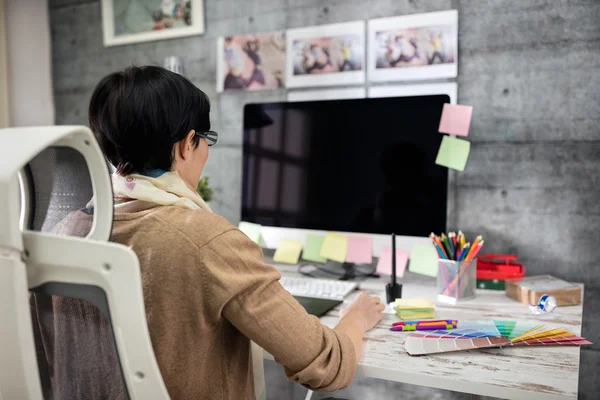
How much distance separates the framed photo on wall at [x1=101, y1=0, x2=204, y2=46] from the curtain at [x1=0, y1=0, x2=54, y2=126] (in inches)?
14.2

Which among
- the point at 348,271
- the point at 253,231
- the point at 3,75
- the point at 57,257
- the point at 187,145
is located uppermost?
the point at 3,75

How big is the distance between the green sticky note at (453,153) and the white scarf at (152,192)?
2.63 feet

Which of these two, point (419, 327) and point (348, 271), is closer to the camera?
point (419, 327)

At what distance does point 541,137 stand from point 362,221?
24.3 inches

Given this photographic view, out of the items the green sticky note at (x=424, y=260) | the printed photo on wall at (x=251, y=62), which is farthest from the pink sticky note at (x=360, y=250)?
the printed photo on wall at (x=251, y=62)

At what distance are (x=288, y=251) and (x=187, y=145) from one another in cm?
86

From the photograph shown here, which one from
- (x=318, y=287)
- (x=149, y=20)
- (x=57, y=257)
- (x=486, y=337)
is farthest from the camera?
(x=149, y=20)

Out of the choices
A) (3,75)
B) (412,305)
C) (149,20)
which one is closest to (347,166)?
(412,305)

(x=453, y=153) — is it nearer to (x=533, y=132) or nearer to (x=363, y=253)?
(x=533, y=132)

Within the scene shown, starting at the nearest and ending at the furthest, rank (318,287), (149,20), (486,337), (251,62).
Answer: (486,337) → (318,287) → (251,62) → (149,20)

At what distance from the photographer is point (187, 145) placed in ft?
2.90

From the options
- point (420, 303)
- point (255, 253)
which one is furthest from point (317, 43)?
point (255, 253)

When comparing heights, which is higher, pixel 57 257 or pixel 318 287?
pixel 57 257

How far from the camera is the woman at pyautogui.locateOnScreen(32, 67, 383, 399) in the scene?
652mm
